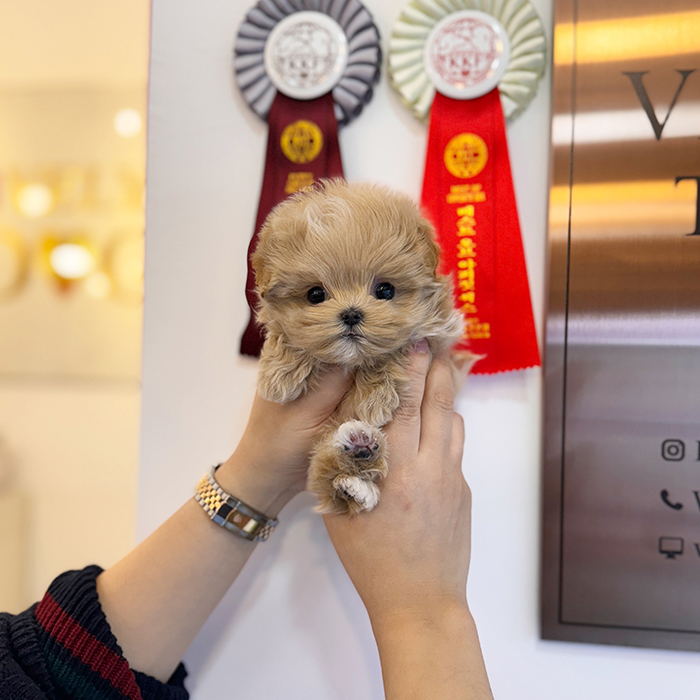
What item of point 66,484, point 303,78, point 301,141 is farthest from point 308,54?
point 66,484

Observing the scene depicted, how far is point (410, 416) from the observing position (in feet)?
2.91

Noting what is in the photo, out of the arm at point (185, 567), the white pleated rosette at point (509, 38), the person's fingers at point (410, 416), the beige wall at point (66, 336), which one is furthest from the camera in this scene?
the beige wall at point (66, 336)

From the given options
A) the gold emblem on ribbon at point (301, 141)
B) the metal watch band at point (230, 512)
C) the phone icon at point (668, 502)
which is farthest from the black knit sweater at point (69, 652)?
the phone icon at point (668, 502)

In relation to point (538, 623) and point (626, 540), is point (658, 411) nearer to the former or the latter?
point (626, 540)

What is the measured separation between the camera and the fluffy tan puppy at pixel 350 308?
2.62ft

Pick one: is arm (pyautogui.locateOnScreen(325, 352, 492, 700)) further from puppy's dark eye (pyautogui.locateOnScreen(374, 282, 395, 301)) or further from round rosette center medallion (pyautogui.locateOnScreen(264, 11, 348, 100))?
round rosette center medallion (pyautogui.locateOnScreen(264, 11, 348, 100))

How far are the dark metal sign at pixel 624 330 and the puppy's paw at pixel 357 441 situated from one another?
51 centimetres

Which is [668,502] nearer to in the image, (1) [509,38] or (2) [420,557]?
(2) [420,557]

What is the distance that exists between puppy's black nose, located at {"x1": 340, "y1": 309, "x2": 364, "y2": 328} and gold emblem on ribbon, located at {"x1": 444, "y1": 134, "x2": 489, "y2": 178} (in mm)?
550

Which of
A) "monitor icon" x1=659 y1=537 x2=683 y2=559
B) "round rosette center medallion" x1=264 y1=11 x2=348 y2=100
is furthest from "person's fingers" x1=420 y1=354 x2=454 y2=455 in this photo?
"round rosette center medallion" x1=264 y1=11 x2=348 y2=100

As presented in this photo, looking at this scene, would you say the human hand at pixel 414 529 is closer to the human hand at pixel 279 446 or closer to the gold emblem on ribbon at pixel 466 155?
the human hand at pixel 279 446

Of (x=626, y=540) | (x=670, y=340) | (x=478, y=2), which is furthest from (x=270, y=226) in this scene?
(x=626, y=540)

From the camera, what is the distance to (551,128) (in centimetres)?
113

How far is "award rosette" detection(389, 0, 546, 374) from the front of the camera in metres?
1.11
